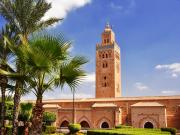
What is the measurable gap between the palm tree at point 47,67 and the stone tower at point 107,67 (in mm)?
44194

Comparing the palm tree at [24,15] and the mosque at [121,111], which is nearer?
the palm tree at [24,15]

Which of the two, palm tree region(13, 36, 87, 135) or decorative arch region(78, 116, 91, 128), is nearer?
palm tree region(13, 36, 87, 135)

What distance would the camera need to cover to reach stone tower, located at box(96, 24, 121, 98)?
53481 mm

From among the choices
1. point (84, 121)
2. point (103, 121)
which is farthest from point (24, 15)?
point (84, 121)

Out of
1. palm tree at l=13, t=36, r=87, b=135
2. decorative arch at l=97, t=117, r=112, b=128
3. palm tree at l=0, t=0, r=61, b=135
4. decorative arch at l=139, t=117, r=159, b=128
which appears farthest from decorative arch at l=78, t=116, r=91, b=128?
palm tree at l=13, t=36, r=87, b=135

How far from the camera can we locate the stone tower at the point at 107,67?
175 feet

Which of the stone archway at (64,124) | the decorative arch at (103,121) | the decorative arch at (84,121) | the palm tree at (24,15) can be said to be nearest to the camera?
the palm tree at (24,15)

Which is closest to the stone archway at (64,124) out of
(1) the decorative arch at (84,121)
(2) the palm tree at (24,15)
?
(1) the decorative arch at (84,121)

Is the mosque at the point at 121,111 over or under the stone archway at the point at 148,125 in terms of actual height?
over

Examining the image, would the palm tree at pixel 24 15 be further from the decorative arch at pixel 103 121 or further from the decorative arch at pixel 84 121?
the decorative arch at pixel 84 121

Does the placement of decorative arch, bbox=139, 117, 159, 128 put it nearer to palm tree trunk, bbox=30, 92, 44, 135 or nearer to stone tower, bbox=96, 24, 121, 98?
stone tower, bbox=96, 24, 121, 98

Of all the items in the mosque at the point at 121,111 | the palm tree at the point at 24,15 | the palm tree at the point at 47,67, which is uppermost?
the palm tree at the point at 24,15

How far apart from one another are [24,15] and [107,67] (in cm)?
4285

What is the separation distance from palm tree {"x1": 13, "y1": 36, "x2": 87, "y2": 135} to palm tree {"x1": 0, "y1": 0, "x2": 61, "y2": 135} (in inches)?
171
